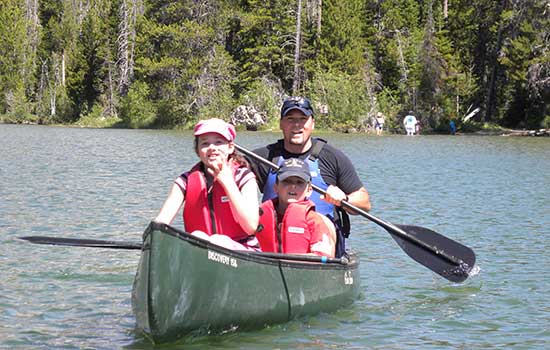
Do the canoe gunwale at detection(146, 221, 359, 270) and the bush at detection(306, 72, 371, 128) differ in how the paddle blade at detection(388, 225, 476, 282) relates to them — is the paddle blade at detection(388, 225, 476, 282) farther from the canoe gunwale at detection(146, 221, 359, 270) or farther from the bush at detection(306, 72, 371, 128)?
the bush at detection(306, 72, 371, 128)

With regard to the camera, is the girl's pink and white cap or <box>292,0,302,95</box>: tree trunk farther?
<box>292,0,302,95</box>: tree trunk

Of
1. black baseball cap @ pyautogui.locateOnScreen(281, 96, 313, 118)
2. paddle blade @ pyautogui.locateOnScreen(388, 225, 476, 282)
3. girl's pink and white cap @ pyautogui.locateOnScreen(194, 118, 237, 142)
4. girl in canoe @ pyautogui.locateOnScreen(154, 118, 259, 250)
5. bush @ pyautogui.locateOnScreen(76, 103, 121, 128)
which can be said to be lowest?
bush @ pyautogui.locateOnScreen(76, 103, 121, 128)

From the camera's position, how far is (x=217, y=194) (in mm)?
6281

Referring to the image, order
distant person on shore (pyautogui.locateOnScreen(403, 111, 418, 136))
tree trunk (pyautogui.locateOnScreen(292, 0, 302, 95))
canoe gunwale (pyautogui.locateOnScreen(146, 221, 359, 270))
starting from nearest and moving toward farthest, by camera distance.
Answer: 1. canoe gunwale (pyautogui.locateOnScreen(146, 221, 359, 270))
2. distant person on shore (pyautogui.locateOnScreen(403, 111, 418, 136))
3. tree trunk (pyautogui.locateOnScreen(292, 0, 302, 95))

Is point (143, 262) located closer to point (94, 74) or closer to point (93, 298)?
point (93, 298)

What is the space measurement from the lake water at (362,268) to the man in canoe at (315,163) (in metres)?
0.89

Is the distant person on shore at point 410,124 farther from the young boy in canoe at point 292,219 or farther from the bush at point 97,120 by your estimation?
the young boy in canoe at point 292,219

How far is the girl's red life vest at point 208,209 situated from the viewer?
626 cm

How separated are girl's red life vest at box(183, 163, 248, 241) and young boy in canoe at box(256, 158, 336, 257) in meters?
0.33

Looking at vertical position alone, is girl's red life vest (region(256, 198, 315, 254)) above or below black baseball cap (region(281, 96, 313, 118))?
below

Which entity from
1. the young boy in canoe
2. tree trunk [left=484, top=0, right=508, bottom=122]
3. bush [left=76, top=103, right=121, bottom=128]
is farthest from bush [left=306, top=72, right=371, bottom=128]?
the young boy in canoe

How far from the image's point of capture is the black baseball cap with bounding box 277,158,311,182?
6.60 metres

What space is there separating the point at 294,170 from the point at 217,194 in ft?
2.12

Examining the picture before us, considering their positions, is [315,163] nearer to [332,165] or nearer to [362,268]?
[332,165]
